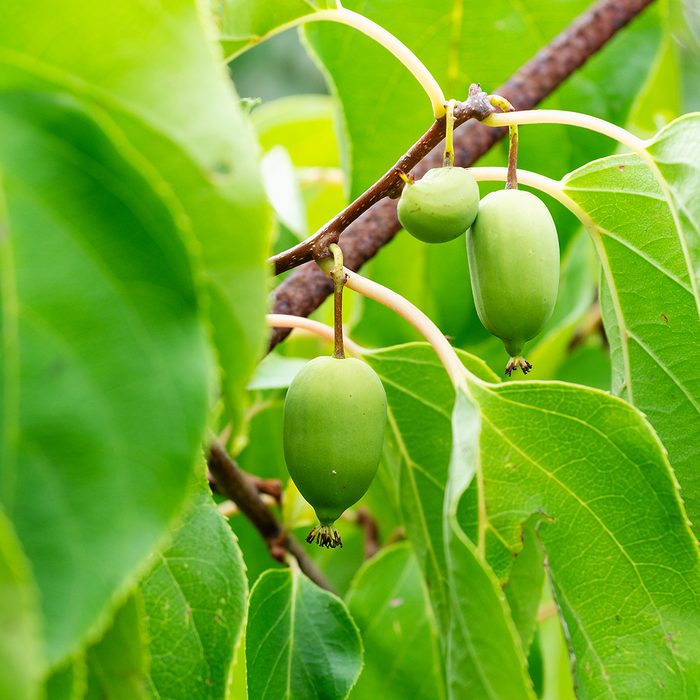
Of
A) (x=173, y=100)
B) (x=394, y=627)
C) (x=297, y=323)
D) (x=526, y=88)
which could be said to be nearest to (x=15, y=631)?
(x=173, y=100)

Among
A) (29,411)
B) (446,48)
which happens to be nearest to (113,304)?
(29,411)

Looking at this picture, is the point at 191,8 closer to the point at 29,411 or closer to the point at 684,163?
the point at 29,411

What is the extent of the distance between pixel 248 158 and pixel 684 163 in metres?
0.36

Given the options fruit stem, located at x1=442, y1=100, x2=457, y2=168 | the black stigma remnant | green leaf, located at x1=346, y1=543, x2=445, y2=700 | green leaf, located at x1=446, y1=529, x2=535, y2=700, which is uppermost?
fruit stem, located at x1=442, y1=100, x2=457, y2=168

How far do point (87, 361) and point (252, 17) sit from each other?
16.0 inches

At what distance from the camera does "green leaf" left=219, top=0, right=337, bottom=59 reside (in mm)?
701

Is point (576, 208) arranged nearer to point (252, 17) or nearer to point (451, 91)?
point (252, 17)

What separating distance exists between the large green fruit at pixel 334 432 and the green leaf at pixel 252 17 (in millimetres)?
269

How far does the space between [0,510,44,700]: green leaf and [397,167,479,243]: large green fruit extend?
13.8 inches

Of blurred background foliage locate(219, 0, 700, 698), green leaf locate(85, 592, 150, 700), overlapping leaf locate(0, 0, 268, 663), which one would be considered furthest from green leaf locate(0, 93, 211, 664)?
blurred background foliage locate(219, 0, 700, 698)

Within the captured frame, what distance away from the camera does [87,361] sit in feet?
1.29

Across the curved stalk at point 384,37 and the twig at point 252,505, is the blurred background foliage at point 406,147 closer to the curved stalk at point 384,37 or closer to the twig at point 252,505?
the twig at point 252,505

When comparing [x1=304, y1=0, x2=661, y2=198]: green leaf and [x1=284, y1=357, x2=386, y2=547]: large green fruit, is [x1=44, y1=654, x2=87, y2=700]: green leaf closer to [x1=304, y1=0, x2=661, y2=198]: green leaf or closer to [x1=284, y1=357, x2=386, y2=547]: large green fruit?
[x1=284, y1=357, x2=386, y2=547]: large green fruit

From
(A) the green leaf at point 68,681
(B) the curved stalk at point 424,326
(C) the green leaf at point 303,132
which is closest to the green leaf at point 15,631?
(A) the green leaf at point 68,681
